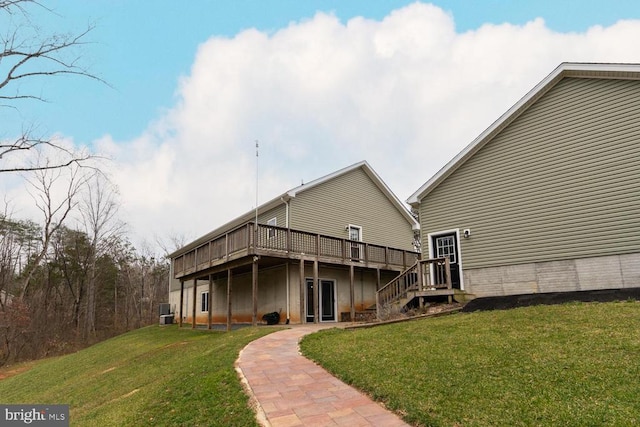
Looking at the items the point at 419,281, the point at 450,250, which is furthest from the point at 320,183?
the point at 419,281

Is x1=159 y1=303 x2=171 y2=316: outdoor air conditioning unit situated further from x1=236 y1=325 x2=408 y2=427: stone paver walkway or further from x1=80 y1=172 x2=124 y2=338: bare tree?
x1=236 y1=325 x2=408 y2=427: stone paver walkway

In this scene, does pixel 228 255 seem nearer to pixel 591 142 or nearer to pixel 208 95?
pixel 208 95

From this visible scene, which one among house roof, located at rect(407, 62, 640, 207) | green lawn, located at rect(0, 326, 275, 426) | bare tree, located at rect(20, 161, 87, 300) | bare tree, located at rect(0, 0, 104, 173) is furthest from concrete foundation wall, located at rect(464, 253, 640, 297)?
bare tree, located at rect(20, 161, 87, 300)

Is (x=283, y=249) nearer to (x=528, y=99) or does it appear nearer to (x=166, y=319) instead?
(x=528, y=99)

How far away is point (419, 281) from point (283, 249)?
5.20 meters

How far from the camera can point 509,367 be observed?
5016 mm

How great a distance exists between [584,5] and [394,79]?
6.25 meters

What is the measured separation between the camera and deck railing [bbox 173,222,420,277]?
14.3 m

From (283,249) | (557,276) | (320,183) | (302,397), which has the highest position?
(320,183)

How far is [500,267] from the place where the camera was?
11680 mm

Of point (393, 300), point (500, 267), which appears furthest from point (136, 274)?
point (500, 267)

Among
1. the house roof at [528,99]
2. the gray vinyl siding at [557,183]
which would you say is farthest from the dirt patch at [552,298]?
the house roof at [528,99]

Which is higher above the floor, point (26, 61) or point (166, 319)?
point (26, 61)

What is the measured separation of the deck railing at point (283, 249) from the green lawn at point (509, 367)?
6675mm
